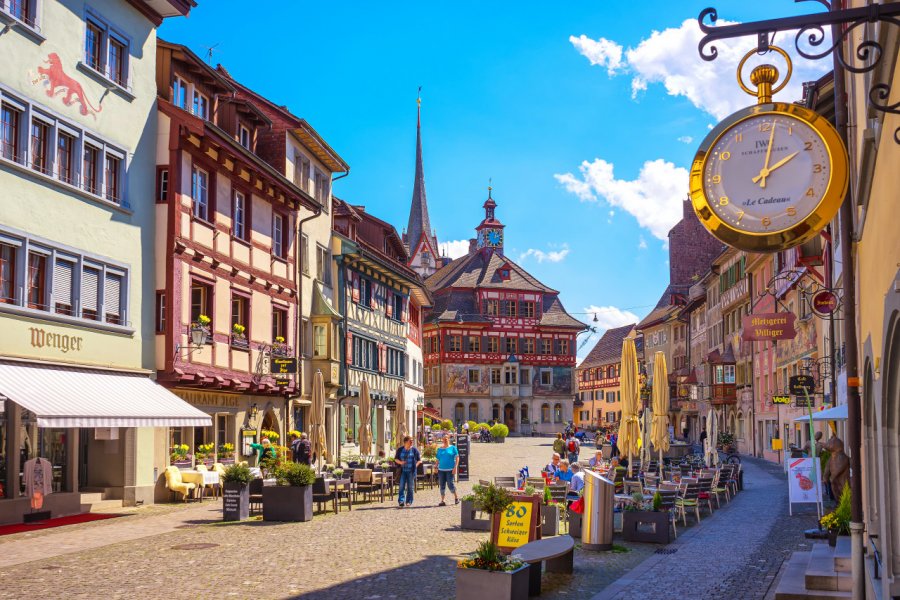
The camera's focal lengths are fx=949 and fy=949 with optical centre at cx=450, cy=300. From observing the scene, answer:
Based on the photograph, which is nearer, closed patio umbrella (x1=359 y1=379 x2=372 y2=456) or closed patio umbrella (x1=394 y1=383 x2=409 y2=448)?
closed patio umbrella (x1=359 y1=379 x2=372 y2=456)

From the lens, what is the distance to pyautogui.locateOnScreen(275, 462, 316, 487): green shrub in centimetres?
1889

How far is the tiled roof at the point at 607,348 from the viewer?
10606cm

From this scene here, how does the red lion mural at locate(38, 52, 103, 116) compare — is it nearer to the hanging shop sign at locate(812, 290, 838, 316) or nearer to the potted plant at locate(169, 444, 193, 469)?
the potted plant at locate(169, 444, 193, 469)

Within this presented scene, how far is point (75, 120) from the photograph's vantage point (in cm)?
1969

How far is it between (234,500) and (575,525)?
687 cm

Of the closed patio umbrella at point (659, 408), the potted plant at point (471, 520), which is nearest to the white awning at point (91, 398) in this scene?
the potted plant at point (471, 520)

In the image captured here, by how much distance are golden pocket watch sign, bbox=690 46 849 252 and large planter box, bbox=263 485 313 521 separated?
1479cm

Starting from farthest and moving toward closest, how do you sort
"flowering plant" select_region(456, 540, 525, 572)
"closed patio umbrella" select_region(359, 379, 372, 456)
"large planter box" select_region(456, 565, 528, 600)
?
"closed patio umbrella" select_region(359, 379, 372, 456) → "flowering plant" select_region(456, 540, 525, 572) → "large planter box" select_region(456, 565, 528, 600)

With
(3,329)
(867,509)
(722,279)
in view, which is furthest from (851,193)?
(722,279)

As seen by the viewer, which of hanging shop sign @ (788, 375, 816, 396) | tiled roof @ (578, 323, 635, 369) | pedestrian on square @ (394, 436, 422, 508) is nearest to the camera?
pedestrian on square @ (394, 436, 422, 508)

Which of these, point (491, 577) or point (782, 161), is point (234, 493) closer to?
point (491, 577)

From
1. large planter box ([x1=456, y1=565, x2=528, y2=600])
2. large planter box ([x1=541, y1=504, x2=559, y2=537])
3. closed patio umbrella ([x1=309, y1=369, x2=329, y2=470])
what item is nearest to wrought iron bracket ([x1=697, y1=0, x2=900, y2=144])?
large planter box ([x1=456, y1=565, x2=528, y2=600])

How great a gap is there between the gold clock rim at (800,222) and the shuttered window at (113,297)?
17393mm

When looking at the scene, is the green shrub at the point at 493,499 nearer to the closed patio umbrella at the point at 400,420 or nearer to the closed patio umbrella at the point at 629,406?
the closed patio umbrella at the point at 629,406
